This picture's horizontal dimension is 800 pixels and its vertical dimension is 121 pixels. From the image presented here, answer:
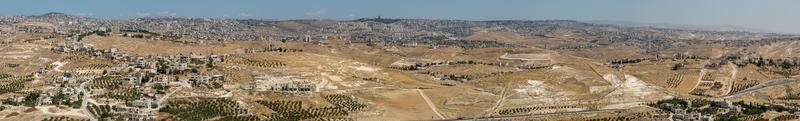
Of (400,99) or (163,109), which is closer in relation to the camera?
(163,109)

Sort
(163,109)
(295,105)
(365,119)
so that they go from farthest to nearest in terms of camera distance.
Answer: (295,105), (365,119), (163,109)

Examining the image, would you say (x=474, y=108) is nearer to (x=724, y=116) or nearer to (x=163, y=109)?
(x=724, y=116)

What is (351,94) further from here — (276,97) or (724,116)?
(724,116)

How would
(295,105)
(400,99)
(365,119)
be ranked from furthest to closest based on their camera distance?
(400,99), (295,105), (365,119)

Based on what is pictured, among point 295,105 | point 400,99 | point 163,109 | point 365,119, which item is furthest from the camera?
point 400,99

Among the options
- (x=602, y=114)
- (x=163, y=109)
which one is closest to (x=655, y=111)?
(x=602, y=114)

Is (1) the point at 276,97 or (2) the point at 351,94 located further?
(2) the point at 351,94

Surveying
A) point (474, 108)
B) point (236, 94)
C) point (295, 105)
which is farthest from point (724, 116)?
point (236, 94)

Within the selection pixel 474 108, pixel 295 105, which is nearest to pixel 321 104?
pixel 295 105
